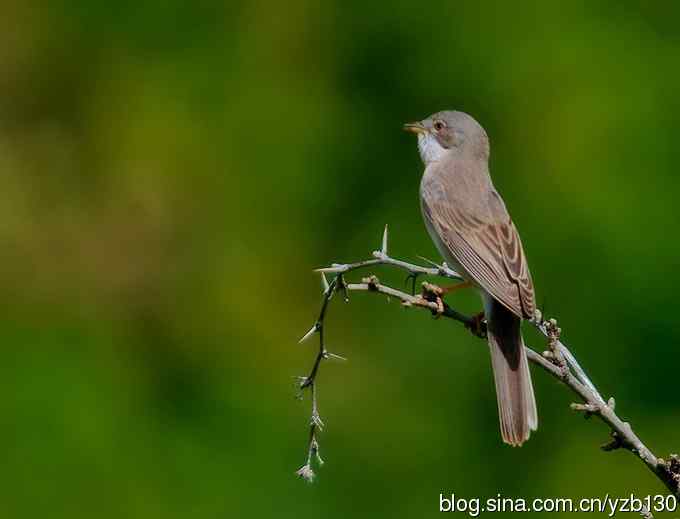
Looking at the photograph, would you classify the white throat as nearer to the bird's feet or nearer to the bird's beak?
the bird's beak

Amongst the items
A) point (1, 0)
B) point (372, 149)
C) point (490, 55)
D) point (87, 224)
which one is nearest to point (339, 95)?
point (372, 149)

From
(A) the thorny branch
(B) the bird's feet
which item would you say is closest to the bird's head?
(B) the bird's feet

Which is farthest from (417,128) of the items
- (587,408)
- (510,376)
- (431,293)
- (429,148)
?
(587,408)

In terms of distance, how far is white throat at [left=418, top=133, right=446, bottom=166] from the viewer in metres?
5.66

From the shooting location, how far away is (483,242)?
4.85 metres

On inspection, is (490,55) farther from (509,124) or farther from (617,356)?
(617,356)

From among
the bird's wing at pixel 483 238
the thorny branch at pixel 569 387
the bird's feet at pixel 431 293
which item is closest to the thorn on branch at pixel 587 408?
the thorny branch at pixel 569 387

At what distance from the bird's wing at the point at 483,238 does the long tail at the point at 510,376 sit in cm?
12

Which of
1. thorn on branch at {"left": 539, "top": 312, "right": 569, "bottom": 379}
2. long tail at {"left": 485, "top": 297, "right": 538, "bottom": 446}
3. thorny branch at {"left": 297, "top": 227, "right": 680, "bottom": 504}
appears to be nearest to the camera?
thorny branch at {"left": 297, "top": 227, "right": 680, "bottom": 504}

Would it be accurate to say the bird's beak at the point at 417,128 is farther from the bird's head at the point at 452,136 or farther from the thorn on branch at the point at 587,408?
the thorn on branch at the point at 587,408

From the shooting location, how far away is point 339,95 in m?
7.46

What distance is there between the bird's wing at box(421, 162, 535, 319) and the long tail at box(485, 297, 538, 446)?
4.9 inches

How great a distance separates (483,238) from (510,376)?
73 centimetres

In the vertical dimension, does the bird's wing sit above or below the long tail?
above
